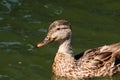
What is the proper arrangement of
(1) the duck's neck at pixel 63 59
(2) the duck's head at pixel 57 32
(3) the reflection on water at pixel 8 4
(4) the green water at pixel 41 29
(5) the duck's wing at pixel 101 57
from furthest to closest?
1. (3) the reflection on water at pixel 8 4
2. (4) the green water at pixel 41 29
3. (1) the duck's neck at pixel 63 59
4. (5) the duck's wing at pixel 101 57
5. (2) the duck's head at pixel 57 32

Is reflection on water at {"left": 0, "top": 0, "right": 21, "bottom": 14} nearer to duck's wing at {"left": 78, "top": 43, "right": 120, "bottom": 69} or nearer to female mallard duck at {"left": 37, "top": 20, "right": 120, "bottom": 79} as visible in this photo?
female mallard duck at {"left": 37, "top": 20, "right": 120, "bottom": 79}

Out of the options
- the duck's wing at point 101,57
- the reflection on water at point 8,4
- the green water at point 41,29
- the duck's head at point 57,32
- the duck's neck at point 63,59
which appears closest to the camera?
the duck's head at point 57,32

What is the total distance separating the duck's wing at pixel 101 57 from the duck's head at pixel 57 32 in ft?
1.99

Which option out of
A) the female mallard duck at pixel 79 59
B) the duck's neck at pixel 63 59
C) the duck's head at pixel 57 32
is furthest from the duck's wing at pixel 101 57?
the duck's head at pixel 57 32

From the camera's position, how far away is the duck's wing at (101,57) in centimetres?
1298

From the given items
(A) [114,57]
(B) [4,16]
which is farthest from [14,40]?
(A) [114,57]

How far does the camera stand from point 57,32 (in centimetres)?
1288

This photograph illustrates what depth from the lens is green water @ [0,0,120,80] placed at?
1323 cm

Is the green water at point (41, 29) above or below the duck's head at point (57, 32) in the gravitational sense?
below

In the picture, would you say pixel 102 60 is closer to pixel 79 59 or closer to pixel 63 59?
pixel 79 59

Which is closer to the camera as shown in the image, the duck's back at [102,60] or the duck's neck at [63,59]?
the duck's back at [102,60]

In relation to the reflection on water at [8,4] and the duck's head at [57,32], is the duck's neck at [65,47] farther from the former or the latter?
the reflection on water at [8,4]

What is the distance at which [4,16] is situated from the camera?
51.2 ft

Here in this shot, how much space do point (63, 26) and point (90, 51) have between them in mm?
821
